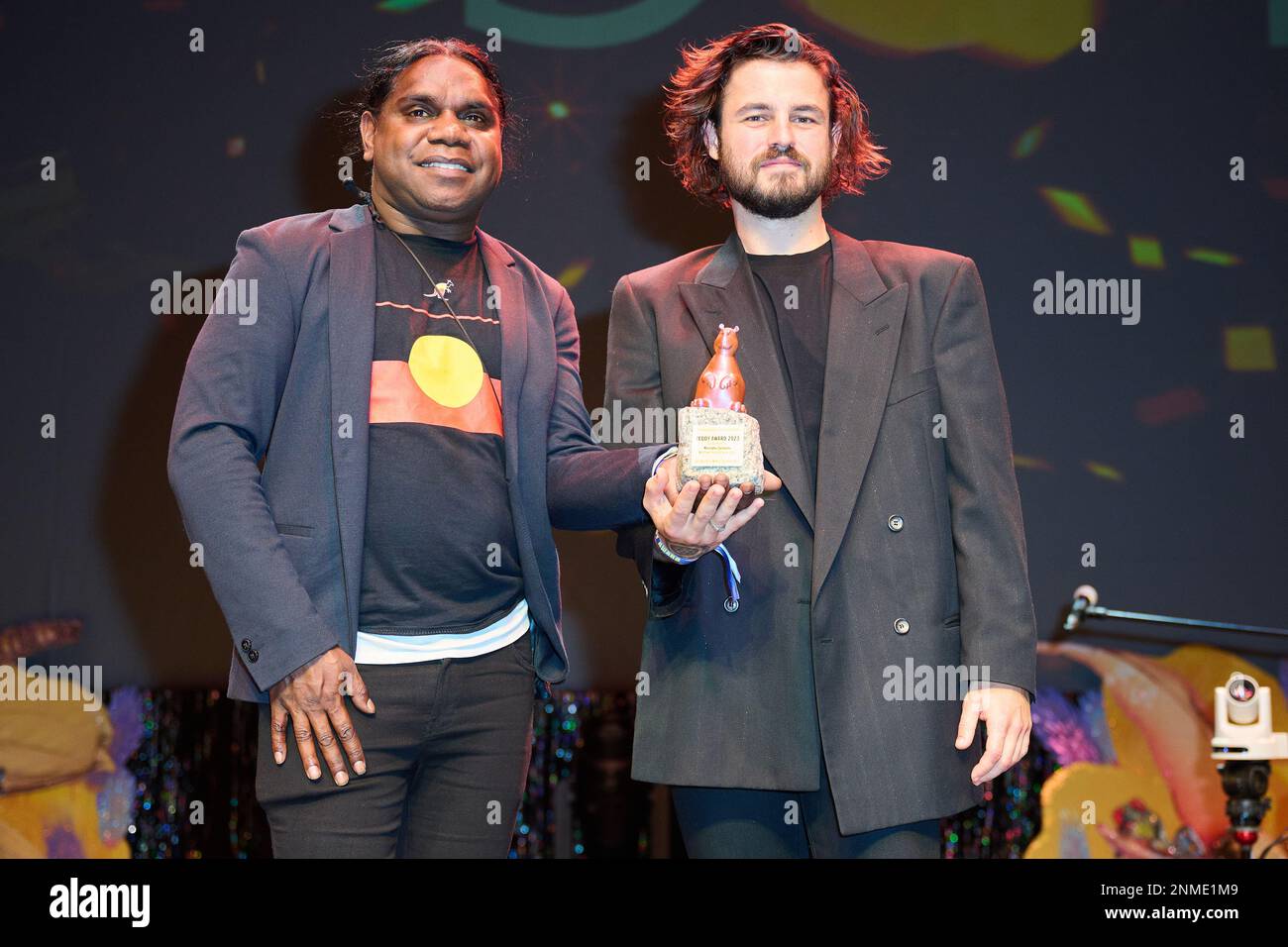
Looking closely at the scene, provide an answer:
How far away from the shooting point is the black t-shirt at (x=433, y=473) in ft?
7.02

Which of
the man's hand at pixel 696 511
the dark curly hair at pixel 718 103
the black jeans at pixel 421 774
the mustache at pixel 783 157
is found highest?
the dark curly hair at pixel 718 103

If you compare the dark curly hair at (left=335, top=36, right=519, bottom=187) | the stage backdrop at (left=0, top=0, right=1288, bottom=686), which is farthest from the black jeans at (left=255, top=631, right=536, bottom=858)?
the stage backdrop at (left=0, top=0, right=1288, bottom=686)

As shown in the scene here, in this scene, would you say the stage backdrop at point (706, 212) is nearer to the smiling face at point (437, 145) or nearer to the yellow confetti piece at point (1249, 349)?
the yellow confetti piece at point (1249, 349)

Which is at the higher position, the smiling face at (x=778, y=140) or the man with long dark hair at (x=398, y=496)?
the smiling face at (x=778, y=140)

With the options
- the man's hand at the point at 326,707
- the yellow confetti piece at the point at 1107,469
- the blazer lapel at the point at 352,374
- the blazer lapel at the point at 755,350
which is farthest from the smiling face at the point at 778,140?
the yellow confetti piece at the point at 1107,469

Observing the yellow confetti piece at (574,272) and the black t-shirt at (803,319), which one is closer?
the black t-shirt at (803,319)

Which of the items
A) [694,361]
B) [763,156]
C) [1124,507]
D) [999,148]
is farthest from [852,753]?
[999,148]

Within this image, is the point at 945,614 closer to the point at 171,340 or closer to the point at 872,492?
the point at 872,492

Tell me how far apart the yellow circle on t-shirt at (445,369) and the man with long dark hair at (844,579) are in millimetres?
258

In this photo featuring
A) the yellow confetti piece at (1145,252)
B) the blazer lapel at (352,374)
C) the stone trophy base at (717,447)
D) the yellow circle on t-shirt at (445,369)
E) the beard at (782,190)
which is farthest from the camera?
the yellow confetti piece at (1145,252)

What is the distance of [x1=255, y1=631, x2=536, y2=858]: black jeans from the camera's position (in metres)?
2.06

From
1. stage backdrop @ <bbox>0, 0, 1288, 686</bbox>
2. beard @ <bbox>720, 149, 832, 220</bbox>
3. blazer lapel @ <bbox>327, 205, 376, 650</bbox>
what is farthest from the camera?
stage backdrop @ <bbox>0, 0, 1288, 686</bbox>

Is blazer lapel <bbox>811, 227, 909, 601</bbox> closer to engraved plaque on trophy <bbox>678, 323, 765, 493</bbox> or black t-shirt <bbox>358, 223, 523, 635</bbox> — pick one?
engraved plaque on trophy <bbox>678, 323, 765, 493</bbox>

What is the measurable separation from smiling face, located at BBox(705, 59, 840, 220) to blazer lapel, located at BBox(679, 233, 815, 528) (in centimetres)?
12
